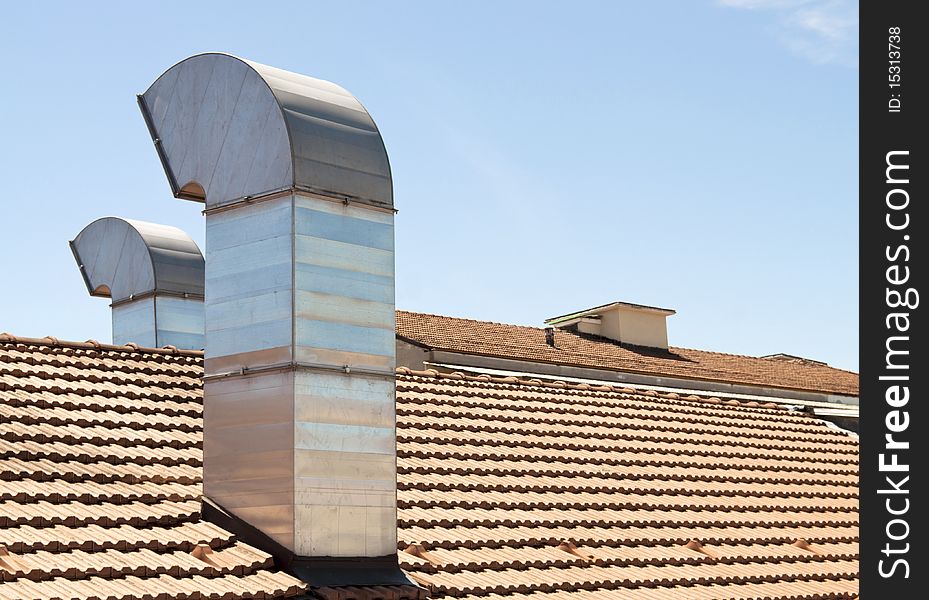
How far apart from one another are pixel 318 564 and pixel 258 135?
2767mm

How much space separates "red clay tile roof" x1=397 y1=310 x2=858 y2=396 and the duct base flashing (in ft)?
38.7

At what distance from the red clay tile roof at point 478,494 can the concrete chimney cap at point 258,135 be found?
189 cm

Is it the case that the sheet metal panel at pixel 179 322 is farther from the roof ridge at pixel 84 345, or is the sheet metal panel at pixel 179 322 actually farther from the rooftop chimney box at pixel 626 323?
the rooftop chimney box at pixel 626 323

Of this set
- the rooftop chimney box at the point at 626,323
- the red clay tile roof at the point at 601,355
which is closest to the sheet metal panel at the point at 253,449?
the red clay tile roof at the point at 601,355

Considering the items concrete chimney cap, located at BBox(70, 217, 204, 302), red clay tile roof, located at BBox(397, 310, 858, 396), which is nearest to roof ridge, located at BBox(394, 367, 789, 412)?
concrete chimney cap, located at BBox(70, 217, 204, 302)

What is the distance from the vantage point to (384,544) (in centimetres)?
823

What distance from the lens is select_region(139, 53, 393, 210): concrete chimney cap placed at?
8.24m

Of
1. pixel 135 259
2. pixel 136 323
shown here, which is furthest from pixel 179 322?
pixel 135 259

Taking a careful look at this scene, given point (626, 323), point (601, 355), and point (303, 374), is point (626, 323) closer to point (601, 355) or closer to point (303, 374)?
point (601, 355)

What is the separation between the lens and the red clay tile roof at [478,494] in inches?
292

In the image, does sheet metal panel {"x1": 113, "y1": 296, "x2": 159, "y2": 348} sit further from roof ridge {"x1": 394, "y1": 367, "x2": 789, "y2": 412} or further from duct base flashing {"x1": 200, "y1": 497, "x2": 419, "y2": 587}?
duct base flashing {"x1": 200, "y1": 497, "x2": 419, "y2": 587}
